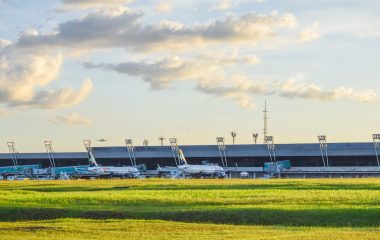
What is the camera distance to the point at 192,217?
48.3m

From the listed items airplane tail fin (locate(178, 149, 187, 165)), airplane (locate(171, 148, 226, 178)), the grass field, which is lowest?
the grass field

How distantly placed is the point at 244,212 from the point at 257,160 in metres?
140

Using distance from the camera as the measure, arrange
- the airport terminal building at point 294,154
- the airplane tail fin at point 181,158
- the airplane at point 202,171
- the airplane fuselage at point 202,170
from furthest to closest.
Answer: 1. the airplane tail fin at point 181,158
2. the airplane at point 202,171
3. the airplane fuselage at point 202,170
4. the airport terminal building at point 294,154

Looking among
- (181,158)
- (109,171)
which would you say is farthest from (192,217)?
(181,158)

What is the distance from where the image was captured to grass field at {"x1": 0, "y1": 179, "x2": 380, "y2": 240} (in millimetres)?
38281

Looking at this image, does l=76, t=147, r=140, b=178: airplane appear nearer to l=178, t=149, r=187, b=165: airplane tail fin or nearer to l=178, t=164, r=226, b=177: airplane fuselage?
l=178, t=164, r=226, b=177: airplane fuselage

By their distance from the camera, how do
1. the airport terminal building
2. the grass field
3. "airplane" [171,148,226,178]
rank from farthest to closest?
"airplane" [171,148,226,178] → the airport terminal building → the grass field

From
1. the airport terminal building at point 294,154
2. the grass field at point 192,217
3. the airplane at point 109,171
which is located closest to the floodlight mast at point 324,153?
the airport terminal building at point 294,154

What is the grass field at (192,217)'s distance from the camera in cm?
3828

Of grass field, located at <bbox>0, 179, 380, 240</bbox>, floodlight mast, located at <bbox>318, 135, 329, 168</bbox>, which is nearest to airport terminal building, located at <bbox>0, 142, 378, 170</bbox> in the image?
floodlight mast, located at <bbox>318, 135, 329, 168</bbox>

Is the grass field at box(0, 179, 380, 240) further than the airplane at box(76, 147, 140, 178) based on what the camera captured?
No

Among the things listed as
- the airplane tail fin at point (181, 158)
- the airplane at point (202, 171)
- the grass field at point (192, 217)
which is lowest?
the grass field at point (192, 217)

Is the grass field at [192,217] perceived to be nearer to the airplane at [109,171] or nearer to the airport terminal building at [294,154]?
the airport terminal building at [294,154]

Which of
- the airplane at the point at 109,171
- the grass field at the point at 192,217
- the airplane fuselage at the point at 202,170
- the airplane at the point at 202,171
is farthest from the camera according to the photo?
the airplane at the point at 109,171
